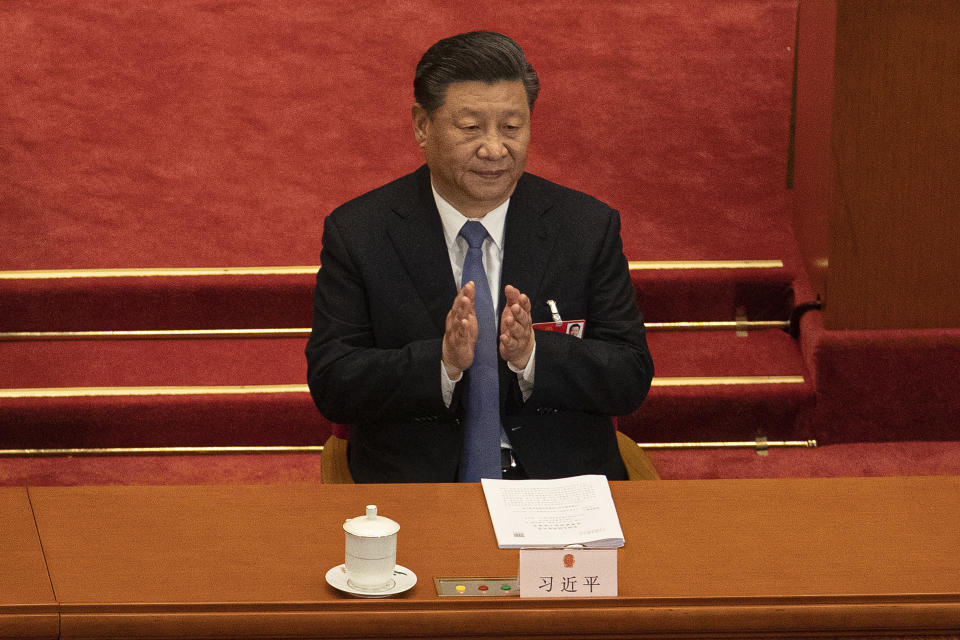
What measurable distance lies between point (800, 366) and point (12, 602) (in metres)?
2.24

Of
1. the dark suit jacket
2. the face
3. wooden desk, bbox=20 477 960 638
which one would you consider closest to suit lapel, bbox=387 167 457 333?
the dark suit jacket

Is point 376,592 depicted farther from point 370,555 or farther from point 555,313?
point 555,313

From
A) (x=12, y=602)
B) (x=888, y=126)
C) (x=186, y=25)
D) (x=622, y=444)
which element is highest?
(x=186, y=25)

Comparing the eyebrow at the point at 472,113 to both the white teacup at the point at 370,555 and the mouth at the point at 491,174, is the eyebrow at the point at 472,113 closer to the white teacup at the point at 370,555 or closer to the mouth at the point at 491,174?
the mouth at the point at 491,174

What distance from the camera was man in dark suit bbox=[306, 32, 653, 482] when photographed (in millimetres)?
2016

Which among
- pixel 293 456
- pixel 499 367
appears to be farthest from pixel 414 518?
pixel 293 456

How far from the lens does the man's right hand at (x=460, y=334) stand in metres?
1.85

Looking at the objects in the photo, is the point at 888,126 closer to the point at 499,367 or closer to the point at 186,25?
the point at 499,367

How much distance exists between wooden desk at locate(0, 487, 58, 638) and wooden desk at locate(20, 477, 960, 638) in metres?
0.02

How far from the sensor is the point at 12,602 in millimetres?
1408

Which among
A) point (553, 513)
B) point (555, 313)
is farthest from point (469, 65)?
point (553, 513)

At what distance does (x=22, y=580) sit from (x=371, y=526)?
42 cm

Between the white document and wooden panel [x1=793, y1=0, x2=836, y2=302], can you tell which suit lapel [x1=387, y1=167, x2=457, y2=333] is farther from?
wooden panel [x1=793, y1=0, x2=836, y2=302]

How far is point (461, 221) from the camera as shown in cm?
214
